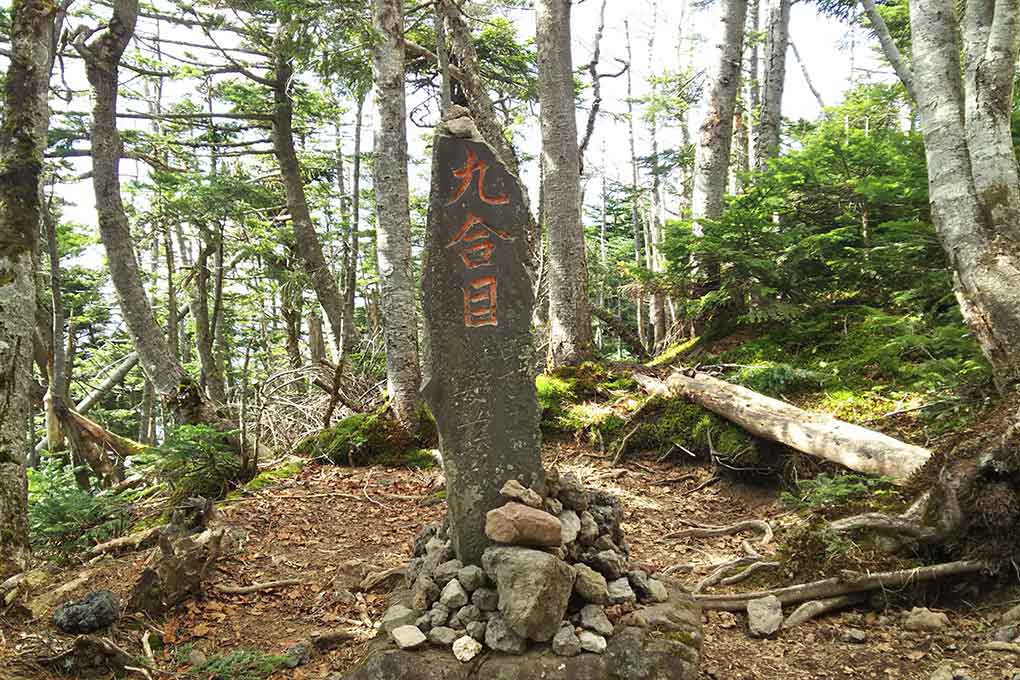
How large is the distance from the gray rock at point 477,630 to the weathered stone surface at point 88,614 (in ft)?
7.68

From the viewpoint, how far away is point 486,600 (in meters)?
3.31

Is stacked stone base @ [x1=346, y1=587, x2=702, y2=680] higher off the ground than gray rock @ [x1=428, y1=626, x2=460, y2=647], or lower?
lower

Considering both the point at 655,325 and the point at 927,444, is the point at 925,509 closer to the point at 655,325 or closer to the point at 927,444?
the point at 927,444

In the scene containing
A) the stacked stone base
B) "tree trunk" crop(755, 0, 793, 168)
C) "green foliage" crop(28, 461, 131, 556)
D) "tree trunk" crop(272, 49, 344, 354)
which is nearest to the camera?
the stacked stone base

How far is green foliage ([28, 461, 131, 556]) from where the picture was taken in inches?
223

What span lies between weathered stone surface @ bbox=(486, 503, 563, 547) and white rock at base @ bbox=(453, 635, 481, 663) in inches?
21.7

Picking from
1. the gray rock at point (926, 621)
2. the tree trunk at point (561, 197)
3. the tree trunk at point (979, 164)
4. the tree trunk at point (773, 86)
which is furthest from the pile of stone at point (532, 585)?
the tree trunk at point (773, 86)

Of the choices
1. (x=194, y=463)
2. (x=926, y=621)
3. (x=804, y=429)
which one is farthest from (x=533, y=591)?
(x=194, y=463)

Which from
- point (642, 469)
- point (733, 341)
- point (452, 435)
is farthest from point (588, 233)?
point (452, 435)

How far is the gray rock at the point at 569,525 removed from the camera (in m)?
3.63

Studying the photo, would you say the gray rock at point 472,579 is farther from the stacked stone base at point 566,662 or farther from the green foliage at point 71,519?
the green foliage at point 71,519

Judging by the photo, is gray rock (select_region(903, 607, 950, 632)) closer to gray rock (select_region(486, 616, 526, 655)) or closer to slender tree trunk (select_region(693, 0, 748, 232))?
gray rock (select_region(486, 616, 526, 655))

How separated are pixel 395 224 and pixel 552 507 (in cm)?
550

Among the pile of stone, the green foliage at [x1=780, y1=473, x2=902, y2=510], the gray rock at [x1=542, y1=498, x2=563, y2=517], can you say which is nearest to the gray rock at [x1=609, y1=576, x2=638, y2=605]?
the pile of stone
